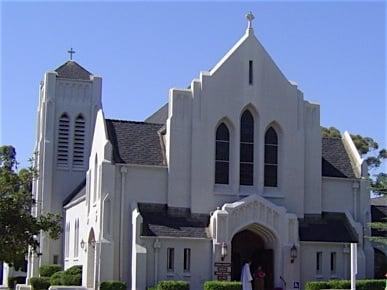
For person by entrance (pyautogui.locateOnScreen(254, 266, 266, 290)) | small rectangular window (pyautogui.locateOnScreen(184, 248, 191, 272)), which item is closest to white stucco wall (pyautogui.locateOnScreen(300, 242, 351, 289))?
person by entrance (pyautogui.locateOnScreen(254, 266, 266, 290))

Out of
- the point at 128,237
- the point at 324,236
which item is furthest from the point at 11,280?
the point at 324,236

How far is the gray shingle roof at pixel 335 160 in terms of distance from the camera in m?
45.0

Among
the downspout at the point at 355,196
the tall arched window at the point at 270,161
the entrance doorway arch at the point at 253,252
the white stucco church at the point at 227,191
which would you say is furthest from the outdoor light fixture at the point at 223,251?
the downspout at the point at 355,196

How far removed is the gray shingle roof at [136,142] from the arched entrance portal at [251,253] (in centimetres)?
610

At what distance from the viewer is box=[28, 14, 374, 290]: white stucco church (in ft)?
129

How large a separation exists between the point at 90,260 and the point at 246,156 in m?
9.90

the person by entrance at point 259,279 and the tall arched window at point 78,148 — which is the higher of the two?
the tall arched window at point 78,148

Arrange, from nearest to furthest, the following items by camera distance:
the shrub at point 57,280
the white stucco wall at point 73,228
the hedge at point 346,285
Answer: the hedge at point 346,285 < the shrub at point 57,280 < the white stucco wall at point 73,228

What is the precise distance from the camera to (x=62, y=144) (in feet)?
195

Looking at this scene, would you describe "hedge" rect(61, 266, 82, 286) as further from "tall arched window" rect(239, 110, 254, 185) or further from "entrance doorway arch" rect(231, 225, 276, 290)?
"tall arched window" rect(239, 110, 254, 185)

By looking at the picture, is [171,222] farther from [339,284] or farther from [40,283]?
[40,283]

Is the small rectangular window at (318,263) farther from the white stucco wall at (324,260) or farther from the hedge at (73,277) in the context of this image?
the hedge at (73,277)

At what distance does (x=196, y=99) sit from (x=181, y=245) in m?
7.77

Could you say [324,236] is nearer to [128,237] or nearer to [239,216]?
[239,216]
